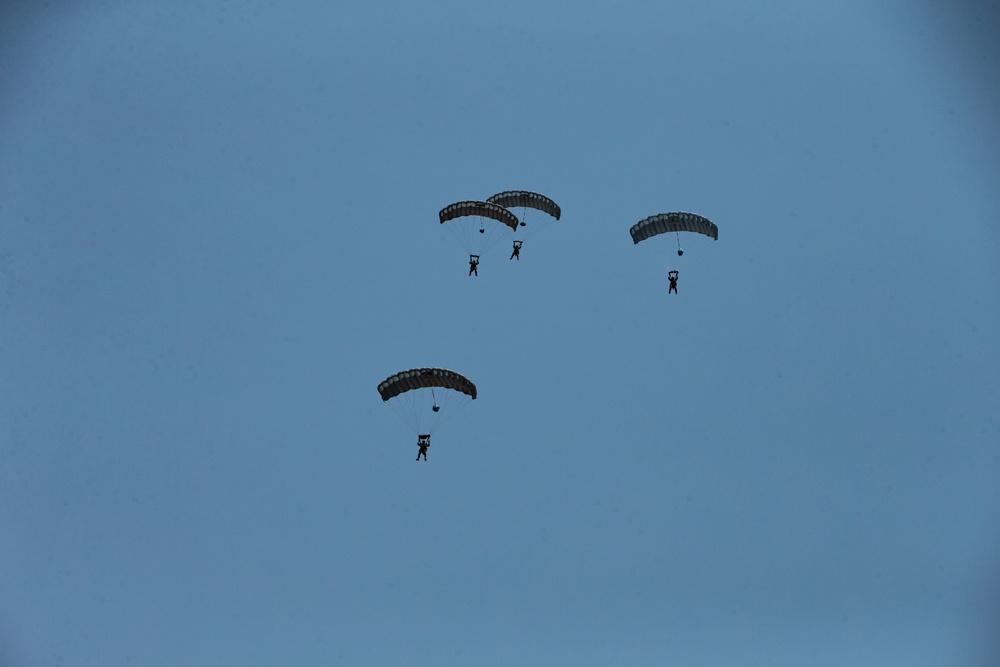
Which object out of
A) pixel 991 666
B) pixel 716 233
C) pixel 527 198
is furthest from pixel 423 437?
pixel 991 666

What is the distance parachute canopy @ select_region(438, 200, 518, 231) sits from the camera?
4428 centimetres

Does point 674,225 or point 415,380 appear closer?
point 415,380

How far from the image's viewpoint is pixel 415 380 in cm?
4009

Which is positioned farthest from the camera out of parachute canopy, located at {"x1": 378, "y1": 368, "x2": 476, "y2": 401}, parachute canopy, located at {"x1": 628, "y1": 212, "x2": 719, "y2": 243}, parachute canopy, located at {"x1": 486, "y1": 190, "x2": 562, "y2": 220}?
parachute canopy, located at {"x1": 486, "y1": 190, "x2": 562, "y2": 220}

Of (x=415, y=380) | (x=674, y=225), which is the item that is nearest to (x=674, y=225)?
(x=674, y=225)

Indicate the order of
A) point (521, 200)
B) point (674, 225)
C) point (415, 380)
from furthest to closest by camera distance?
point (521, 200) < point (674, 225) < point (415, 380)

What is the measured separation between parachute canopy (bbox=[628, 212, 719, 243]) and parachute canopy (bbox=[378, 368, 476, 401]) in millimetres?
11221

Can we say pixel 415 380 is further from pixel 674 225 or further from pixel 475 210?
pixel 674 225

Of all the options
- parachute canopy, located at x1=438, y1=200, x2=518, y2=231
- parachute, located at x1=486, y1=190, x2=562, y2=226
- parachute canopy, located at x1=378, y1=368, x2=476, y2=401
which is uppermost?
parachute, located at x1=486, y1=190, x2=562, y2=226

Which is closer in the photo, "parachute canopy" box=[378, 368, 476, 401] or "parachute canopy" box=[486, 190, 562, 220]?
"parachute canopy" box=[378, 368, 476, 401]

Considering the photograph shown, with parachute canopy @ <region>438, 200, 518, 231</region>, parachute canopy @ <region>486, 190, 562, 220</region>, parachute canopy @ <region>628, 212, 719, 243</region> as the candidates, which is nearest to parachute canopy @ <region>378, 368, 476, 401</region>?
parachute canopy @ <region>438, 200, 518, 231</region>

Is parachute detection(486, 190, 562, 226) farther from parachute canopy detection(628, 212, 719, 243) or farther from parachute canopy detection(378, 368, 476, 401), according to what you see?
parachute canopy detection(378, 368, 476, 401)

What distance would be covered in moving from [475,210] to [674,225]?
9054 millimetres

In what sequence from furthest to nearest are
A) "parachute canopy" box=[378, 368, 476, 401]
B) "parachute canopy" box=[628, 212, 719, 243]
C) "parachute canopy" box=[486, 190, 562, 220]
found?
1. "parachute canopy" box=[486, 190, 562, 220]
2. "parachute canopy" box=[628, 212, 719, 243]
3. "parachute canopy" box=[378, 368, 476, 401]
